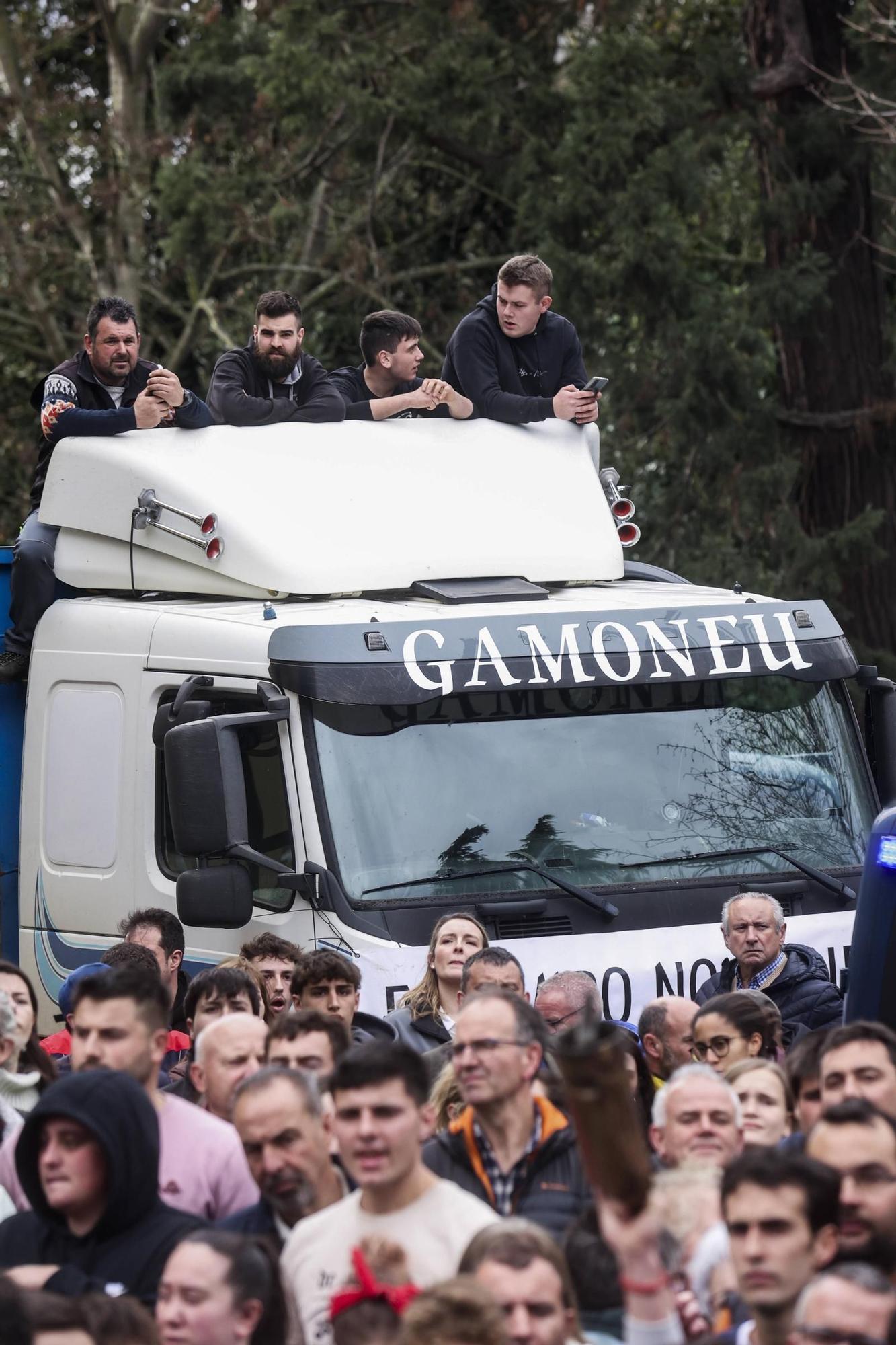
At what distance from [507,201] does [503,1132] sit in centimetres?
1319

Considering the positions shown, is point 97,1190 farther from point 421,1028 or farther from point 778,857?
point 778,857

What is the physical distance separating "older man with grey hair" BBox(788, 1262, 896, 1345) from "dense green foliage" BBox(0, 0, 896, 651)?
1270cm

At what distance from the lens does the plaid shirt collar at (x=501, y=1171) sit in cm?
552

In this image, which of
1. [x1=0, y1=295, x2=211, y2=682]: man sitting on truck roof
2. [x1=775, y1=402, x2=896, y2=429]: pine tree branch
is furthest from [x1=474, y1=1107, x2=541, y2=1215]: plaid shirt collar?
[x1=775, y1=402, x2=896, y2=429]: pine tree branch

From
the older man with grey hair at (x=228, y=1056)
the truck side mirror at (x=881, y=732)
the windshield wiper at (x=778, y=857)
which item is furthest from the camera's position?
the truck side mirror at (x=881, y=732)

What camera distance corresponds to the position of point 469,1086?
557cm

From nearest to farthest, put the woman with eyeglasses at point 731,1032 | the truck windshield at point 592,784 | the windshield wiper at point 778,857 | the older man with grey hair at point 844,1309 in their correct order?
the older man with grey hair at point 844,1309 < the woman with eyeglasses at point 731,1032 < the truck windshield at point 592,784 < the windshield wiper at point 778,857

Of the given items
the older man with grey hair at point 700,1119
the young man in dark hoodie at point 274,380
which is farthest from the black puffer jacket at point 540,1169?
the young man in dark hoodie at point 274,380

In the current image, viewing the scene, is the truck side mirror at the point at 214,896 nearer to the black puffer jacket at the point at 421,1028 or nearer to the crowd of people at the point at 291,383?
the black puffer jacket at the point at 421,1028

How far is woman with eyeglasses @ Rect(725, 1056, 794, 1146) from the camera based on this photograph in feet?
19.4

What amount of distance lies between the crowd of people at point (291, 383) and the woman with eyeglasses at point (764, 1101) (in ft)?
15.1

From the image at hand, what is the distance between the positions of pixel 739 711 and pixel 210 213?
38.1 ft

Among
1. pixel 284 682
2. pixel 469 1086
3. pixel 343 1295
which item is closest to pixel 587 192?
pixel 284 682

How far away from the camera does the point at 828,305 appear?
16641 millimetres
